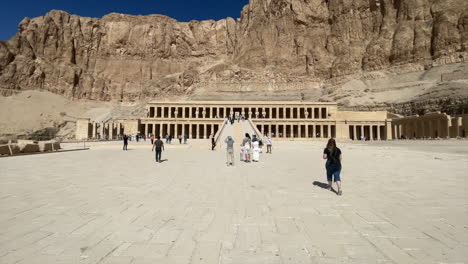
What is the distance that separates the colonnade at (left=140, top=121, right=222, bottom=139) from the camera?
6144 centimetres

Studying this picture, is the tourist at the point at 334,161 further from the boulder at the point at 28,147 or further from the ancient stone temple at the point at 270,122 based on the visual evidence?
the ancient stone temple at the point at 270,122

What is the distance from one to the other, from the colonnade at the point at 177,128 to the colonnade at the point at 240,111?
2.60 m

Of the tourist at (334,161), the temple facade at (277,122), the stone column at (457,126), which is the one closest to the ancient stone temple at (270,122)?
the temple facade at (277,122)

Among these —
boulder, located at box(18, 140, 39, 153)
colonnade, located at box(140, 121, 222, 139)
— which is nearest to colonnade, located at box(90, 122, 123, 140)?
colonnade, located at box(140, 121, 222, 139)

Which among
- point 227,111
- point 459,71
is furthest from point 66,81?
point 459,71

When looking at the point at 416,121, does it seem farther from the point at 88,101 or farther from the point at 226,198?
the point at 88,101

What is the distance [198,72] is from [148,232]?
108m

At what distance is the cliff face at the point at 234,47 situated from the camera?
3351 inches

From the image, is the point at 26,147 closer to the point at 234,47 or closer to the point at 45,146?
the point at 45,146

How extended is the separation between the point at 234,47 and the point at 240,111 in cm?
6314

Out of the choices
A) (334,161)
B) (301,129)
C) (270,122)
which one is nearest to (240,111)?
(270,122)

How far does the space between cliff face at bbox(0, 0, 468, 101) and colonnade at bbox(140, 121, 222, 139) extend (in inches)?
1383

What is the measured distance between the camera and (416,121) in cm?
4819

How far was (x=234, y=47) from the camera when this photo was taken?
4835 inches
